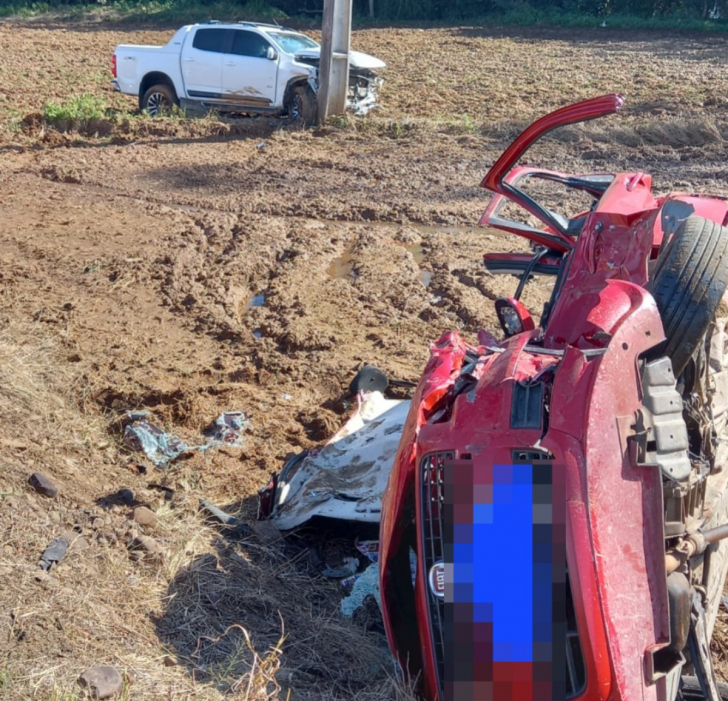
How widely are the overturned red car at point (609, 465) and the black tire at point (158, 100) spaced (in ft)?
43.4

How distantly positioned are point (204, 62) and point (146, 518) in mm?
12704

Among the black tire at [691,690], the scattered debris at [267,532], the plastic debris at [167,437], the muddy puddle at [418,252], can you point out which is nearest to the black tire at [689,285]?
the black tire at [691,690]

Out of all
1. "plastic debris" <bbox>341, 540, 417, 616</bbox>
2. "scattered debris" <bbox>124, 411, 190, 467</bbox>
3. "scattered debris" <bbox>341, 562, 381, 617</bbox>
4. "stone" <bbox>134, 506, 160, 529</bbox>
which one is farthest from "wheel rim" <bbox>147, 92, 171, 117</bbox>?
"scattered debris" <bbox>341, 562, 381, 617</bbox>

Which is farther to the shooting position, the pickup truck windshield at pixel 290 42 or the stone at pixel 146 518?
the pickup truck windshield at pixel 290 42

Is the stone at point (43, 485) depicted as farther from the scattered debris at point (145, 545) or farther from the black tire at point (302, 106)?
the black tire at point (302, 106)

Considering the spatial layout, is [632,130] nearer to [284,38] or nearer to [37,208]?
[284,38]

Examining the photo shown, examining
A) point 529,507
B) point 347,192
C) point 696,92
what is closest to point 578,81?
point 696,92

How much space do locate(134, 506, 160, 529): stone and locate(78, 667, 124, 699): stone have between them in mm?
1152

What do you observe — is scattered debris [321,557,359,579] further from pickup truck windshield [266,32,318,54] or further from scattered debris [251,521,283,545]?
pickup truck windshield [266,32,318,54]

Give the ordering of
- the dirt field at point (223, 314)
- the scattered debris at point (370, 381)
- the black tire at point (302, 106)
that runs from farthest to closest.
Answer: the black tire at point (302, 106) < the scattered debris at point (370, 381) < the dirt field at point (223, 314)

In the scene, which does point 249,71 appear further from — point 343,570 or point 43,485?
point 343,570

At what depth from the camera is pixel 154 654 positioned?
129 inches

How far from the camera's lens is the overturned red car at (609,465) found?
2.63m

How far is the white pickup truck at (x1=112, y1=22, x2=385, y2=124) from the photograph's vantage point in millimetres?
14977
